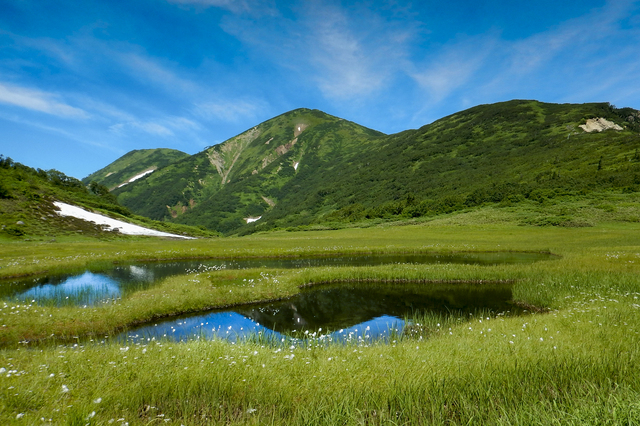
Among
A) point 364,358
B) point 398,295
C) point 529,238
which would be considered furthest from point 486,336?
point 529,238

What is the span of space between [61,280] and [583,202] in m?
105

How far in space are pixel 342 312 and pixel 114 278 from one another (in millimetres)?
23153

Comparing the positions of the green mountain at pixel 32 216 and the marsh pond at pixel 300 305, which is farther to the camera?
the green mountain at pixel 32 216

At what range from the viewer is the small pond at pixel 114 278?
67.1ft

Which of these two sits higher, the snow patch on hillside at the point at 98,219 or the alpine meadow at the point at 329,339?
the snow patch on hillside at the point at 98,219

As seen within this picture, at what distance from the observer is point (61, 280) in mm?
26938

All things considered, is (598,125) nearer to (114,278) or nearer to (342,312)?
(342,312)

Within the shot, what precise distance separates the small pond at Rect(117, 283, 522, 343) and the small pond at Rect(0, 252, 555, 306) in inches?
308

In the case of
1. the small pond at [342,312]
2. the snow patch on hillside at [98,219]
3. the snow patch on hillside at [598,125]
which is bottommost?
the small pond at [342,312]

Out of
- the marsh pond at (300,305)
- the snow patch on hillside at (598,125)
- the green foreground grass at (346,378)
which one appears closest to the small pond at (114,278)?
the marsh pond at (300,305)

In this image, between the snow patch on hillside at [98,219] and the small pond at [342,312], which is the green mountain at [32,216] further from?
the small pond at [342,312]

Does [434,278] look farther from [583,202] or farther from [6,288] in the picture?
[583,202]

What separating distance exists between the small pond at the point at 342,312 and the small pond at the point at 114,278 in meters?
7.83

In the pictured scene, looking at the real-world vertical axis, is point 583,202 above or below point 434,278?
above
